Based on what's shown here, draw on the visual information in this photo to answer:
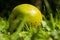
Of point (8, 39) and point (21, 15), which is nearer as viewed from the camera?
point (8, 39)

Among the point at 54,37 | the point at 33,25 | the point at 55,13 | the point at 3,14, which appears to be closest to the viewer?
the point at 54,37

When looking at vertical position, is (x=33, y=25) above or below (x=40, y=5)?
below

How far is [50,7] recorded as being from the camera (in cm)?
324

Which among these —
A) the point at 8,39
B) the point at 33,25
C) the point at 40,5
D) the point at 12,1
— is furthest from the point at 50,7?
the point at 8,39

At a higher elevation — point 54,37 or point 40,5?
point 40,5

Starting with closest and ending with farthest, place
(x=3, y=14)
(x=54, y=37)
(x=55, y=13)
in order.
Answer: (x=54, y=37)
(x=55, y=13)
(x=3, y=14)

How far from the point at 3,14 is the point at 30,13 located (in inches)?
30.3

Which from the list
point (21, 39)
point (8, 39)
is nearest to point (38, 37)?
point (21, 39)

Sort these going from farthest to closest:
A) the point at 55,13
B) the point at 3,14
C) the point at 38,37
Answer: the point at 3,14
the point at 55,13
the point at 38,37

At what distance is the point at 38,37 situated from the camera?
2092mm

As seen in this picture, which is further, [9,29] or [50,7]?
[50,7]

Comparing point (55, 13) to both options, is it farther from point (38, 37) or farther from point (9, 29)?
point (38, 37)

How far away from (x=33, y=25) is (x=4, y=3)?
3.21ft

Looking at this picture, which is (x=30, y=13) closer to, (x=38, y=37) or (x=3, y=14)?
(x=38, y=37)
